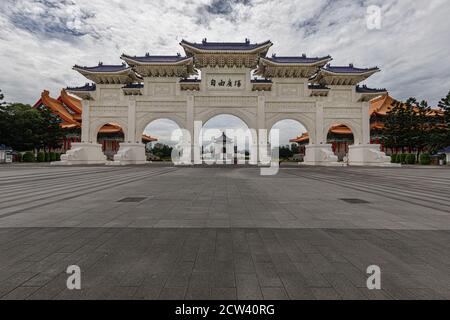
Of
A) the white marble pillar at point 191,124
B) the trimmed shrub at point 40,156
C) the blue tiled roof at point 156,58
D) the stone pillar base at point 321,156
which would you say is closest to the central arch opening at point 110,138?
the trimmed shrub at point 40,156

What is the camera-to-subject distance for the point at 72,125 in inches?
1278

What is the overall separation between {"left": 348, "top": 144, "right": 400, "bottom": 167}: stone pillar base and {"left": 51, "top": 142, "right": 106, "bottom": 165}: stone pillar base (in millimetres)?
28310

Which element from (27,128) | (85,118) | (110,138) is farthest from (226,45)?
(27,128)

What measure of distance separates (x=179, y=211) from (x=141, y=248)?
1.77m

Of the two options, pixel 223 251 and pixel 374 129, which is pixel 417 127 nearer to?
pixel 374 129

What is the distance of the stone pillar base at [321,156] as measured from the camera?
23.5 m

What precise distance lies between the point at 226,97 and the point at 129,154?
11533 mm

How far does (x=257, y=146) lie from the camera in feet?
77.8

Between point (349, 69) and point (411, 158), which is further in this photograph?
point (411, 158)

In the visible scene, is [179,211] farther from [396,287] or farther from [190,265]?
[396,287]

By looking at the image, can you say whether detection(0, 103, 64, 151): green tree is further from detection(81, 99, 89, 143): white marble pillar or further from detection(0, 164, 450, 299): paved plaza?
detection(0, 164, 450, 299): paved plaza

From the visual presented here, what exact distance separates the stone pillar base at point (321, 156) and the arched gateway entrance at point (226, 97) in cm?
10
